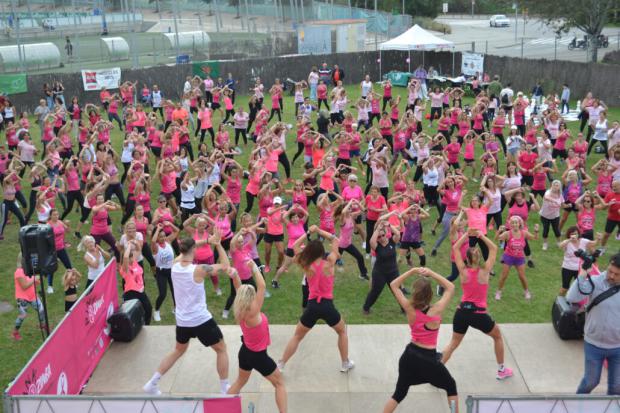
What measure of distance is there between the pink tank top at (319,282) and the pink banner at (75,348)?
2.65 meters

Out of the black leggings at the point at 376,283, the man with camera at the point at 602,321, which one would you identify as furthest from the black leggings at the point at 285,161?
the man with camera at the point at 602,321

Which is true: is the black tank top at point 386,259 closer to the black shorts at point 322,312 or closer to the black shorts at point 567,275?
the black shorts at point 322,312

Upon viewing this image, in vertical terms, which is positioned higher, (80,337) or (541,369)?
(80,337)

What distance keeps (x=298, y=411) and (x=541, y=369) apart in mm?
2973

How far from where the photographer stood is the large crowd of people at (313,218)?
6836mm

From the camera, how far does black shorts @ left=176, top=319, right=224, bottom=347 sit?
6.88 m

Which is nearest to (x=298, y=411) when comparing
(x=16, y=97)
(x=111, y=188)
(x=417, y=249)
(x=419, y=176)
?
(x=417, y=249)

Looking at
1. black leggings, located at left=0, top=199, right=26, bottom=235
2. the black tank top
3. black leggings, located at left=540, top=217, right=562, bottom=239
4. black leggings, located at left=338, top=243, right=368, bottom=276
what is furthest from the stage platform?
black leggings, located at left=0, top=199, right=26, bottom=235

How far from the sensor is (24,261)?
7574mm

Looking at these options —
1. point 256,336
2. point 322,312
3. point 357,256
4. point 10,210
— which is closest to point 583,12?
point 357,256

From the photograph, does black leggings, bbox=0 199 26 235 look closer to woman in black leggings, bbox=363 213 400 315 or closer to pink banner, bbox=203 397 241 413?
woman in black leggings, bbox=363 213 400 315

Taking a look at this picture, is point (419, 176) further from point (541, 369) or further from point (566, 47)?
point (566, 47)

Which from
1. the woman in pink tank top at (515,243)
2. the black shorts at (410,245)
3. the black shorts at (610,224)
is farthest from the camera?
the black shorts at (610,224)

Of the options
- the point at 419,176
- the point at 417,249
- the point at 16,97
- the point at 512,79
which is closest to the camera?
the point at 417,249
